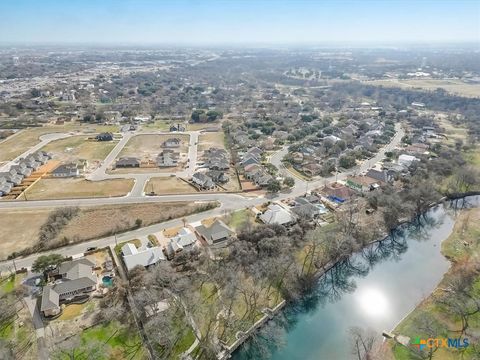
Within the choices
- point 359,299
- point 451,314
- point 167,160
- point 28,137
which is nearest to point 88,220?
point 167,160

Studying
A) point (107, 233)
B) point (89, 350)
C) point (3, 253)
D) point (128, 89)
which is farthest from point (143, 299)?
point (128, 89)

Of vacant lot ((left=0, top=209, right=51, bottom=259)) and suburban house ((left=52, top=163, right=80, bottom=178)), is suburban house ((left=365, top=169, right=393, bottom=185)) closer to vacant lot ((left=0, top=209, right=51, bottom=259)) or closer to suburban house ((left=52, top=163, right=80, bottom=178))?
vacant lot ((left=0, top=209, right=51, bottom=259))

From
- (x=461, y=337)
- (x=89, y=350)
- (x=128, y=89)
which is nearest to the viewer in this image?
(x=89, y=350)

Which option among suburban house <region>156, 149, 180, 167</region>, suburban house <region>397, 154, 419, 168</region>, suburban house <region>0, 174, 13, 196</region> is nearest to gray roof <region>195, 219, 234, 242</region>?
suburban house <region>156, 149, 180, 167</region>

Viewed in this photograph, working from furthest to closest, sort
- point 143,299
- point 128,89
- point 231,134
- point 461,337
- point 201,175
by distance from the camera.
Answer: point 128,89 < point 231,134 < point 201,175 < point 143,299 < point 461,337

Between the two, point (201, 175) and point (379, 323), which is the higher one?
point (201, 175)

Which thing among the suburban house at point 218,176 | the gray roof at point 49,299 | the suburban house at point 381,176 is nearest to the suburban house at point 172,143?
the suburban house at point 218,176

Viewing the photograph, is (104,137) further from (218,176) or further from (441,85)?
A: (441,85)

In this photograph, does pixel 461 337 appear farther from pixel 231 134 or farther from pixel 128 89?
pixel 128 89
